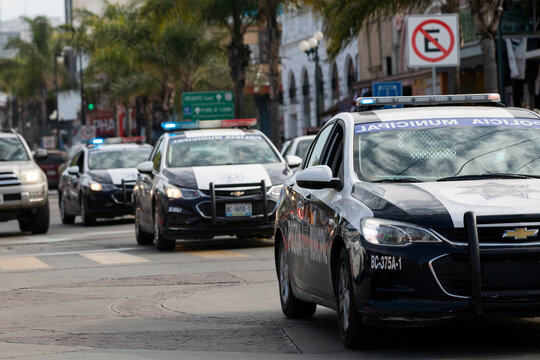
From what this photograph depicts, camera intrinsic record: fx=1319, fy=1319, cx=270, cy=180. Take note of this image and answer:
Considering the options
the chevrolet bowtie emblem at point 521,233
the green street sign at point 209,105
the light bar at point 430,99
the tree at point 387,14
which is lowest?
the chevrolet bowtie emblem at point 521,233

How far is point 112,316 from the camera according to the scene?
11328mm

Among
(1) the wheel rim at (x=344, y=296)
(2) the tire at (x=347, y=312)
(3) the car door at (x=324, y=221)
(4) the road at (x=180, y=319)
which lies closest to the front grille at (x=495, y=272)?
(4) the road at (x=180, y=319)

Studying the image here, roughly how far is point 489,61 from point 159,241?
805 centimetres

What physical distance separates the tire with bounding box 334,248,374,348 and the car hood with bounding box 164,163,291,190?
31.0ft

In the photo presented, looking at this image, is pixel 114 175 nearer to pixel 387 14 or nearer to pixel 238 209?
pixel 387 14

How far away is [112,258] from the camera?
1814 centimetres

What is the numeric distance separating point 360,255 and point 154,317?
11.5 ft

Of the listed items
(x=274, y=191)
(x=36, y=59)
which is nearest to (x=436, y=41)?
(x=274, y=191)

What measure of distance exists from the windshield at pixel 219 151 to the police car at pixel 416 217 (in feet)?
28.4

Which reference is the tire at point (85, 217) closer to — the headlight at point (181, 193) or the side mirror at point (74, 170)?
the side mirror at point (74, 170)

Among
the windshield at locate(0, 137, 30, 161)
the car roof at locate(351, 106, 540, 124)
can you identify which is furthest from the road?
the windshield at locate(0, 137, 30, 161)

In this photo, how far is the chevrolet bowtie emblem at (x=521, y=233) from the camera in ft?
25.6

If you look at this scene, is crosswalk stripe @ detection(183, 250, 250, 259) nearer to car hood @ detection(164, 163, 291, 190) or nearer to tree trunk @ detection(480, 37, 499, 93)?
car hood @ detection(164, 163, 291, 190)

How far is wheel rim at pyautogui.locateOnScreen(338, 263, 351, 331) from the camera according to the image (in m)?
8.50
